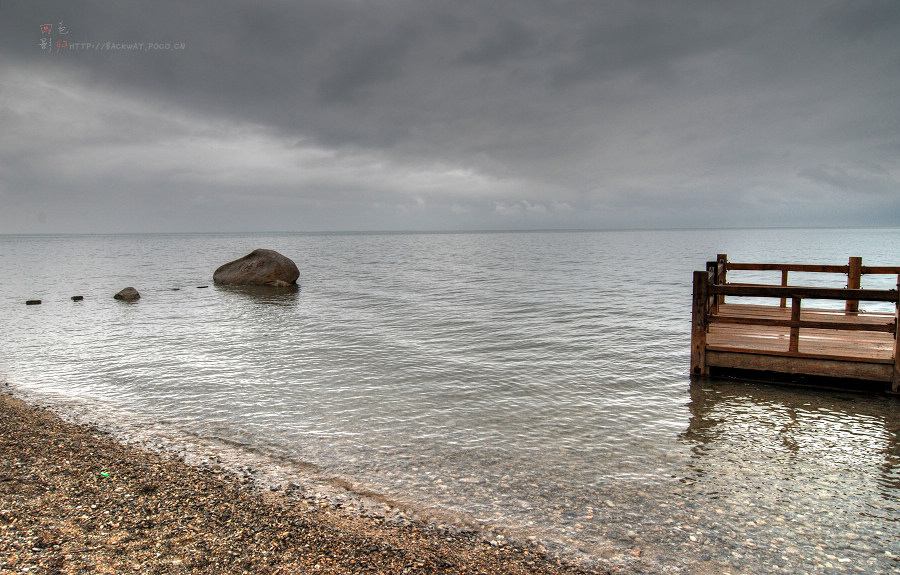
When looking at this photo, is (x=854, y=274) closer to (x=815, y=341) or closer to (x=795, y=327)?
(x=815, y=341)

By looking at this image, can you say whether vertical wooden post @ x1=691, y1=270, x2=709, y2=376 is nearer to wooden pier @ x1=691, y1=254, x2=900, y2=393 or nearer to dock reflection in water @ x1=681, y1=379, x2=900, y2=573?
wooden pier @ x1=691, y1=254, x2=900, y2=393

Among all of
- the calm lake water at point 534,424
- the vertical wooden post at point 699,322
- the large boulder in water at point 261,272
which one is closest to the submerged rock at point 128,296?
the large boulder in water at point 261,272

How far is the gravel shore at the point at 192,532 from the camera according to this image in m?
5.43

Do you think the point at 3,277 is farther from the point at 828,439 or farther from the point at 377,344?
the point at 828,439

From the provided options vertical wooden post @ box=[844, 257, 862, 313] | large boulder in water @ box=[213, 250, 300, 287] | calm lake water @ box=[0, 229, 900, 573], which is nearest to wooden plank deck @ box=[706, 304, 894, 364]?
calm lake water @ box=[0, 229, 900, 573]

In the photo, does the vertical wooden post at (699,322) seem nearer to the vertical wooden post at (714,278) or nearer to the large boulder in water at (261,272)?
the vertical wooden post at (714,278)

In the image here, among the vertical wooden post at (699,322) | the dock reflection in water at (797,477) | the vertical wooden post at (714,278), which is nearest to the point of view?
the dock reflection in water at (797,477)

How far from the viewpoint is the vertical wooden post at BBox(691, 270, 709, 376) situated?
1224 cm

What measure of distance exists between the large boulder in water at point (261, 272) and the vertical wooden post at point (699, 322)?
93.8 ft

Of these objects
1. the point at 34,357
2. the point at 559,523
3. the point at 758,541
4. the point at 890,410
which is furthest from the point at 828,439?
the point at 34,357

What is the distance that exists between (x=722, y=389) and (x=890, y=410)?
300 cm

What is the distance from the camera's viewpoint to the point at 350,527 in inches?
248

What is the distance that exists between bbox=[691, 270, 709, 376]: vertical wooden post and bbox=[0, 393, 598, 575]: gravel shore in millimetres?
8488

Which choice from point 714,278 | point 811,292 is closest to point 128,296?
point 714,278
